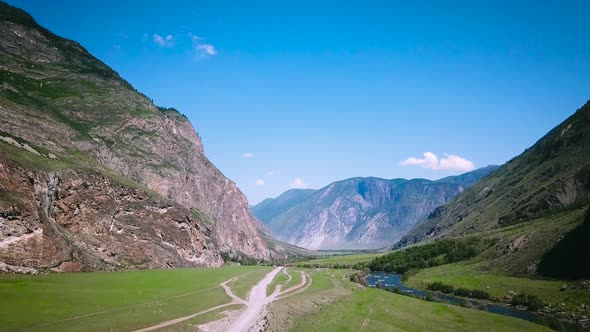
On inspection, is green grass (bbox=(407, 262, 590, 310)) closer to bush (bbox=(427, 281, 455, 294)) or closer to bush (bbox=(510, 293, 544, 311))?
bush (bbox=(510, 293, 544, 311))

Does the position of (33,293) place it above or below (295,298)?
above

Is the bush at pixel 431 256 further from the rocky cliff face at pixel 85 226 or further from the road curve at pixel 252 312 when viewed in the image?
the road curve at pixel 252 312

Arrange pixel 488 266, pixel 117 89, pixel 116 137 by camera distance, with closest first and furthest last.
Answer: pixel 488 266, pixel 116 137, pixel 117 89

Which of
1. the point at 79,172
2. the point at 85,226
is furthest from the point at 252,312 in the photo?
the point at 79,172

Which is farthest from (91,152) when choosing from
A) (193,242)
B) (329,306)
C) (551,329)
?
(551,329)

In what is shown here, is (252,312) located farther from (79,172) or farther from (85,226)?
(79,172)

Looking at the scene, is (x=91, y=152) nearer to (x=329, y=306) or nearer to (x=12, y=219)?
(x=12, y=219)
